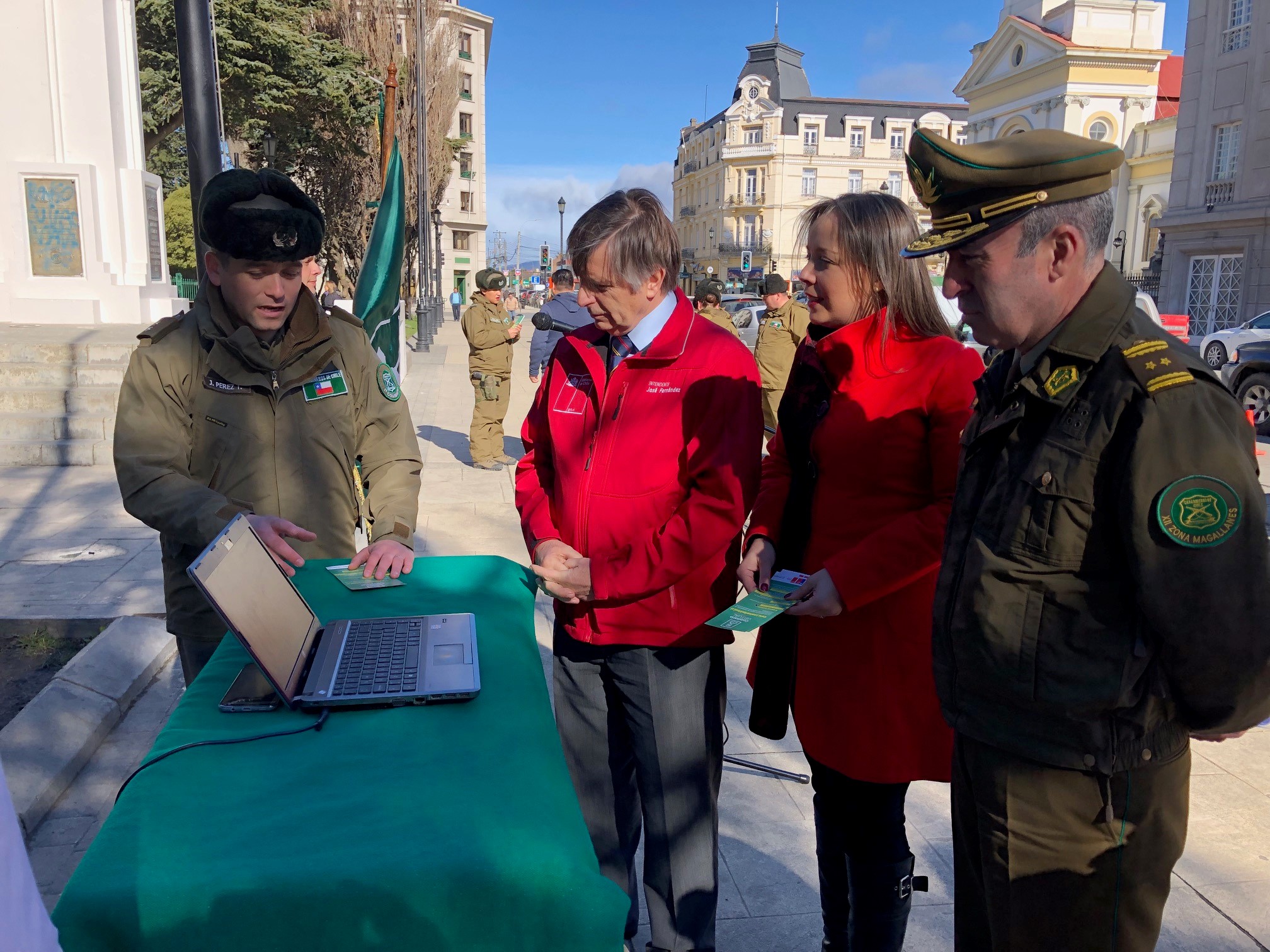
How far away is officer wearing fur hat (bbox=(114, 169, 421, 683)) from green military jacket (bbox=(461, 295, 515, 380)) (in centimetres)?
718

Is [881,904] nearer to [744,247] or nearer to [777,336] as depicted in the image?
[777,336]

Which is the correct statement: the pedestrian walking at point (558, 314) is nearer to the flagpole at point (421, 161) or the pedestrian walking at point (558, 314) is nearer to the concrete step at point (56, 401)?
the concrete step at point (56, 401)

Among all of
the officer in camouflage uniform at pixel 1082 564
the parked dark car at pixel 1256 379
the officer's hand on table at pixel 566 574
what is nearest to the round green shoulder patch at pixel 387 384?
the officer's hand on table at pixel 566 574

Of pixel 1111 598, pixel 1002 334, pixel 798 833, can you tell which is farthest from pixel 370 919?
pixel 798 833

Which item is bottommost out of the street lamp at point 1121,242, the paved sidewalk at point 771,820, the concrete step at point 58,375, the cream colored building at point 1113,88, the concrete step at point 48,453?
the paved sidewalk at point 771,820

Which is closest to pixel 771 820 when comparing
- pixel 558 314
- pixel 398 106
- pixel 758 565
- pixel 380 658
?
pixel 758 565

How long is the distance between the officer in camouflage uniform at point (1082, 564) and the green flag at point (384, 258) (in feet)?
17.4

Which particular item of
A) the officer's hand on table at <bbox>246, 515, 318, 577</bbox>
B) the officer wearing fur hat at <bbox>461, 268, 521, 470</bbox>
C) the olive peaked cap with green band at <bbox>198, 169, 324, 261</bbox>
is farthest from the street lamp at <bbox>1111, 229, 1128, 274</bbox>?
the officer's hand on table at <bbox>246, 515, 318, 577</bbox>

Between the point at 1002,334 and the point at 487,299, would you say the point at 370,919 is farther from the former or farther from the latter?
the point at 487,299

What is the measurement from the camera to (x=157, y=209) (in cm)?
1335

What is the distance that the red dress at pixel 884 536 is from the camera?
212 centimetres

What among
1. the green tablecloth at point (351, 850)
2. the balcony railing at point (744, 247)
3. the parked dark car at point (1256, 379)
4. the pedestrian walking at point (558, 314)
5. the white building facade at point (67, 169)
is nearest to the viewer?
the green tablecloth at point (351, 850)

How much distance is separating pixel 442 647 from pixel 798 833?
6.29 feet

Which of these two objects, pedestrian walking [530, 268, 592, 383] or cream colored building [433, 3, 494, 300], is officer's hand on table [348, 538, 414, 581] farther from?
cream colored building [433, 3, 494, 300]
